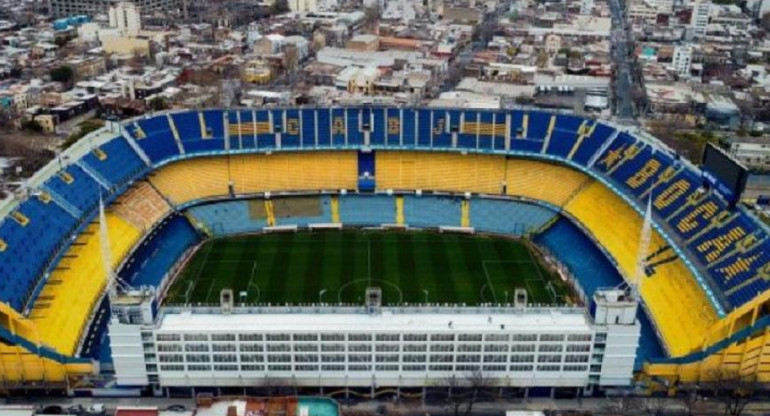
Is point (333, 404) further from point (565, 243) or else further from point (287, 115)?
point (287, 115)

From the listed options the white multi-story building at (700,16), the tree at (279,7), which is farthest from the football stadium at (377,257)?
the tree at (279,7)

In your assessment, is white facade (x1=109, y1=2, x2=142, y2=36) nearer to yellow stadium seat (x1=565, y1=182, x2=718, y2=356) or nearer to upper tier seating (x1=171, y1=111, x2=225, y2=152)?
upper tier seating (x1=171, y1=111, x2=225, y2=152)

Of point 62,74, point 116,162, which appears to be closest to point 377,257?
point 116,162

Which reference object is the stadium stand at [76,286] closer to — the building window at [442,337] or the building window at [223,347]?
the building window at [223,347]

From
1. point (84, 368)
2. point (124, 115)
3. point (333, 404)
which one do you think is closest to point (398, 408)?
point (333, 404)

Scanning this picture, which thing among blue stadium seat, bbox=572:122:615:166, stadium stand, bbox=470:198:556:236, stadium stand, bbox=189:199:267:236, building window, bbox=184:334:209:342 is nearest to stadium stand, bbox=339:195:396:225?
stadium stand, bbox=189:199:267:236

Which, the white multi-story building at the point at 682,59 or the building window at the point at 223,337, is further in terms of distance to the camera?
the white multi-story building at the point at 682,59
